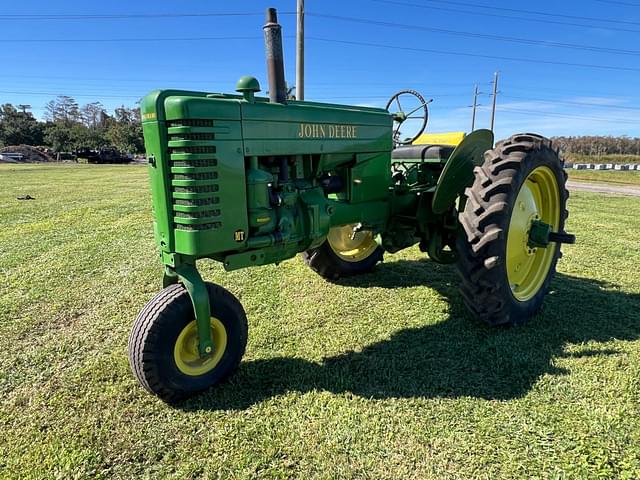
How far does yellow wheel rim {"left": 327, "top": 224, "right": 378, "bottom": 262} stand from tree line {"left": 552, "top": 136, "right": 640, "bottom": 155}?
218ft

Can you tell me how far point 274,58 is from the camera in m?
2.90

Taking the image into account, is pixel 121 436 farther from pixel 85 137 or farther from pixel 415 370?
pixel 85 137

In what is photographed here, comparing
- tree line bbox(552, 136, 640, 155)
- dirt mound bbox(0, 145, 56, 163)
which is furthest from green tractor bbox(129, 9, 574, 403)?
tree line bbox(552, 136, 640, 155)

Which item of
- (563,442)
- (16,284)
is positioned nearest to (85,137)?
(16,284)

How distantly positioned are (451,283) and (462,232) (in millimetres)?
1459

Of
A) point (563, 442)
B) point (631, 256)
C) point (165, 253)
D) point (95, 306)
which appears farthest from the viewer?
point (631, 256)

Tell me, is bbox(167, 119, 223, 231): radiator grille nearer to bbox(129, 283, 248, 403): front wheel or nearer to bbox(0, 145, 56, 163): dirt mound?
bbox(129, 283, 248, 403): front wheel

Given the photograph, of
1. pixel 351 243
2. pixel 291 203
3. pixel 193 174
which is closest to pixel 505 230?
pixel 291 203

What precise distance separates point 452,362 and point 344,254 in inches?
80.7

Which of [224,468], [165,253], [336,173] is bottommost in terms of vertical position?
[224,468]

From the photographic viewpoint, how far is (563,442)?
227 centimetres

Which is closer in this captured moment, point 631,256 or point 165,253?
point 165,253

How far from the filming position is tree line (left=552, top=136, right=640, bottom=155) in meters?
61.6

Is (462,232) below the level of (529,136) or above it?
below
